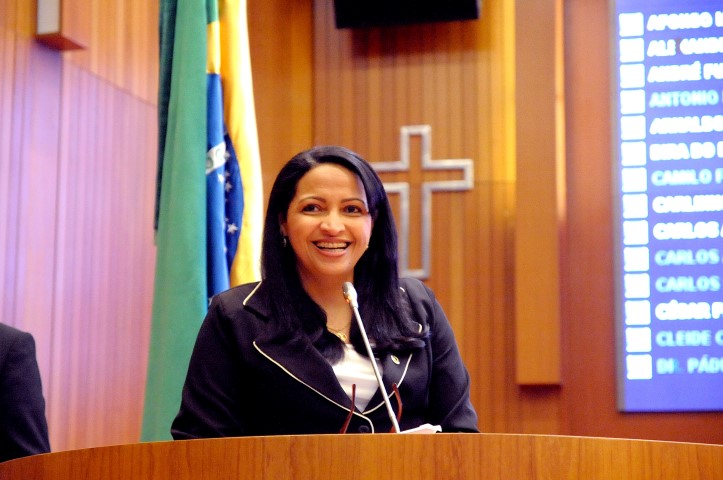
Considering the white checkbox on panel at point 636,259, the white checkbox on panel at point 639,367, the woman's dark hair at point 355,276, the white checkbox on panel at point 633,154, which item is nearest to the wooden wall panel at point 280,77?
the white checkbox on panel at point 633,154

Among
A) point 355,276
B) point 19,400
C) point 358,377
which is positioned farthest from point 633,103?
point 19,400

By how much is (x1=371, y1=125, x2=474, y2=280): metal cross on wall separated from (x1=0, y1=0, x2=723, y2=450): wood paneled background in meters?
0.04

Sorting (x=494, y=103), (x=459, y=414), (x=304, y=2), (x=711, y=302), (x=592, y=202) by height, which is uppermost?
(x=304, y=2)

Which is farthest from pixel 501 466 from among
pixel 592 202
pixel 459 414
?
pixel 592 202

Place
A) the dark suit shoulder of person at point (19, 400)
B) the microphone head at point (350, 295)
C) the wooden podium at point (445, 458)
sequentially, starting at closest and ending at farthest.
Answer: the wooden podium at point (445, 458), the microphone head at point (350, 295), the dark suit shoulder of person at point (19, 400)

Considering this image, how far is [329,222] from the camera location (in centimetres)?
258

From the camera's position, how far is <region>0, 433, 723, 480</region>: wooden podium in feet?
5.08

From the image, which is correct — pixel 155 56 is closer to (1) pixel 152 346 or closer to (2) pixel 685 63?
(1) pixel 152 346

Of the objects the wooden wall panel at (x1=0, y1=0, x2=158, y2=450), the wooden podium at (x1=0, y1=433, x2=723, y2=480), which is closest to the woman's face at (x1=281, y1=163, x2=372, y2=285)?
the wooden podium at (x1=0, y1=433, x2=723, y2=480)

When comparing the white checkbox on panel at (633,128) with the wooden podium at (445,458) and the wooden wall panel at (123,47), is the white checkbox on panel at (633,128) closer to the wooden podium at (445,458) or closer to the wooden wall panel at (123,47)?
the wooden wall panel at (123,47)

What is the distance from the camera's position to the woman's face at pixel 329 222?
2.59 meters

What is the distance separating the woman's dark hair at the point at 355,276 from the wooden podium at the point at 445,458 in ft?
2.99

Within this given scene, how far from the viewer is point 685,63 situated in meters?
4.92

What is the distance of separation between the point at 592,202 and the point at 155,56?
2.06m
